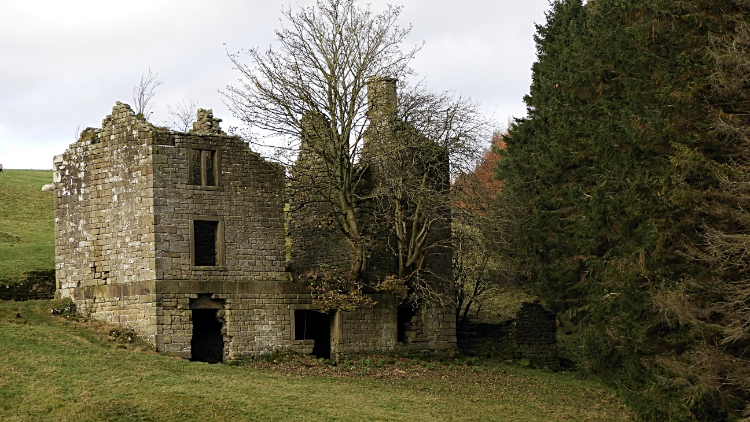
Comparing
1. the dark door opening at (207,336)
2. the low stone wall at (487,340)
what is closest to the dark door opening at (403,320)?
the low stone wall at (487,340)

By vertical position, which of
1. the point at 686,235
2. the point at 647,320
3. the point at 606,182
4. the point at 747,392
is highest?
the point at 606,182

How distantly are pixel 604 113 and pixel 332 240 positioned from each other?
9.05 metres

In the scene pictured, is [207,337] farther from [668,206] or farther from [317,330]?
[668,206]

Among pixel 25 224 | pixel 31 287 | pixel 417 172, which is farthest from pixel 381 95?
pixel 25 224

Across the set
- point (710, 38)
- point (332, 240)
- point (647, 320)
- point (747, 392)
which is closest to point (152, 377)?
point (332, 240)

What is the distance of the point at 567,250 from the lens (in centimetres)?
2983

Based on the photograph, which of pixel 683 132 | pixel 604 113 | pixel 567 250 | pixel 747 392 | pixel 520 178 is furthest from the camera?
pixel 520 178

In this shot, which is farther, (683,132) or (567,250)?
(567,250)

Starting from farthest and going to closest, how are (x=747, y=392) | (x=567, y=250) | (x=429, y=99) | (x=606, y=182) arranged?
(x=567, y=250)
(x=429, y=99)
(x=606, y=182)
(x=747, y=392)

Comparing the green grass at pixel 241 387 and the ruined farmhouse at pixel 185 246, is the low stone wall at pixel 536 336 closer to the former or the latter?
the green grass at pixel 241 387

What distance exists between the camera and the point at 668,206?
21.0 metres

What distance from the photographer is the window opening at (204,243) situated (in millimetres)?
26516

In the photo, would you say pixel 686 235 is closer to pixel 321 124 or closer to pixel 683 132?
pixel 683 132

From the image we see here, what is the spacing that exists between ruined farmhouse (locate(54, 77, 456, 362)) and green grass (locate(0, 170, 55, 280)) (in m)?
4.37
